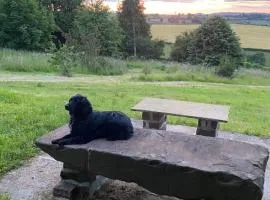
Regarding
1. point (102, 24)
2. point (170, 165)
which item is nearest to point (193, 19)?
point (102, 24)

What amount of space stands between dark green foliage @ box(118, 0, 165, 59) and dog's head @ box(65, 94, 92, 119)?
45508mm

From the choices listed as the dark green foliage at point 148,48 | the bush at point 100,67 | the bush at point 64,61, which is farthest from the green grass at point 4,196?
the dark green foliage at point 148,48

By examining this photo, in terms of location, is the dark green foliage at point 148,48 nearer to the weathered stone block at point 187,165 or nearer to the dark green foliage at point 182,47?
the dark green foliage at point 182,47

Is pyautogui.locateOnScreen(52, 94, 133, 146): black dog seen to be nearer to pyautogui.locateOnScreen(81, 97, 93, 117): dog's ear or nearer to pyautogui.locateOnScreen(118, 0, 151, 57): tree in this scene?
pyautogui.locateOnScreen(81, 97, 93, 117): dog's ear

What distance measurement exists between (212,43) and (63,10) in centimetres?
1795

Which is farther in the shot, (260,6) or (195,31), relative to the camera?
(195,31)

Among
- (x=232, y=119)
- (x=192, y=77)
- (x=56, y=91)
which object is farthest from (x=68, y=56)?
(x=232, y=119)

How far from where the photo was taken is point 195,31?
147ft

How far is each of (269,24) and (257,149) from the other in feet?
183

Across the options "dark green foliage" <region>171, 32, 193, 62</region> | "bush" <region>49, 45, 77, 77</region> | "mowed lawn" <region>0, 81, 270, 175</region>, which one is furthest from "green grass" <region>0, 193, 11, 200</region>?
"dark green foliage" <region>171, 32, 193, 62</region>

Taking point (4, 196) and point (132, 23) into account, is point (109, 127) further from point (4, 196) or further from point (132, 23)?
point (132, 23)

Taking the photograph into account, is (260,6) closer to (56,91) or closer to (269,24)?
(269,24)

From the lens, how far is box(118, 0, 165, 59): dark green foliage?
5041cm

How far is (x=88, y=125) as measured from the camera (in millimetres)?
4582
